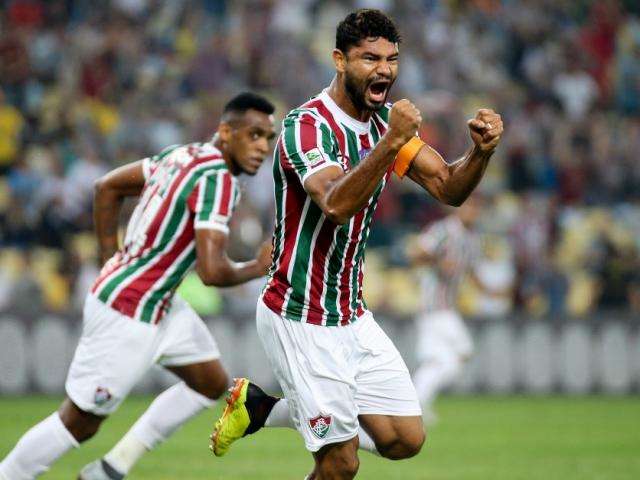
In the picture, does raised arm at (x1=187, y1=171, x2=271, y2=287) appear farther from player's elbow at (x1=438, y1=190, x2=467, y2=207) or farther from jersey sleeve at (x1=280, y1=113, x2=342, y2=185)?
player's elbow at (x1=438, y1=190, x2=467, y2=207)

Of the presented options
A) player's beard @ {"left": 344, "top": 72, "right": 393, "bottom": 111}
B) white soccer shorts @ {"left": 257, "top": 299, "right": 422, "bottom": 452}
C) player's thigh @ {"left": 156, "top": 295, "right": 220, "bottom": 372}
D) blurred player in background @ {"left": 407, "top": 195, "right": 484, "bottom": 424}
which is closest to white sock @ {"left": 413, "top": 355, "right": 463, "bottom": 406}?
blurred player in background @ {"left": 407, "top": 195, "right": 484, "bottom": 424}

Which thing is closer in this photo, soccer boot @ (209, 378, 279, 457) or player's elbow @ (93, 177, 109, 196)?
soccer boot @ (209, 378, 279, 457)

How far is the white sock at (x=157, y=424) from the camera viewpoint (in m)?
7.14

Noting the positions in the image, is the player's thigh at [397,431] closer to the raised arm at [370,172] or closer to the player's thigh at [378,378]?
the player's thigh at [378,378]

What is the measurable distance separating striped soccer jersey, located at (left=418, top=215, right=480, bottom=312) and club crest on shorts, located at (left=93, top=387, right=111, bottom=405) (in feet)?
22.1

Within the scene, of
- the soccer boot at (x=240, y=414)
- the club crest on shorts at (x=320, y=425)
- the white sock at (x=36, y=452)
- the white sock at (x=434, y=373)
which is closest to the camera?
the club crest on shorts at (x=320, y=425)

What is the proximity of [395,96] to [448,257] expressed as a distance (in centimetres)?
489

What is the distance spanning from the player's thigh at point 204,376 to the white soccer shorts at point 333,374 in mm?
1333

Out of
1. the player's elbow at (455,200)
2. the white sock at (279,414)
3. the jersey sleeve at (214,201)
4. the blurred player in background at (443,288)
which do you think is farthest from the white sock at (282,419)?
the blurred player in background at (443,288)

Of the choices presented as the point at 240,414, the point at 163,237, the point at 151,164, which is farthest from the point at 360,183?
the point at 151,164

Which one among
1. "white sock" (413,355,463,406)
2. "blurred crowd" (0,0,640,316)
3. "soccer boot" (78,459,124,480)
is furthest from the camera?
"blurred crowd" (0,0,640,316)

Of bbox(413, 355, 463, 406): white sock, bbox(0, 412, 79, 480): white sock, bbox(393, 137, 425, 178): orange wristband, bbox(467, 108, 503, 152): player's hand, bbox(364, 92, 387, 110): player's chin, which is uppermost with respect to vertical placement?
bbox(364, 92, 387, 110): player's chin

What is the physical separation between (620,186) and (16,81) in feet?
27.8

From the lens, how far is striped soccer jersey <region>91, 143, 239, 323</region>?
276 inches
